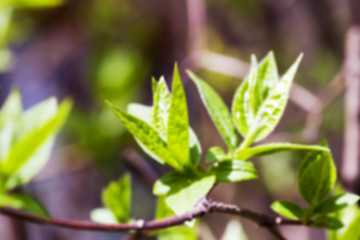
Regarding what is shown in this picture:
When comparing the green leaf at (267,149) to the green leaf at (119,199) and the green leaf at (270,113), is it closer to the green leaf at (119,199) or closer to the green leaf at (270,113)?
the green leaf at (270,113)

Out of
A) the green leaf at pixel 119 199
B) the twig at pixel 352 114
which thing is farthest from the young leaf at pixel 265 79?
the twig at pixel 352 114

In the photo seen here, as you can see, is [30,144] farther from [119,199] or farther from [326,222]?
[326,222]

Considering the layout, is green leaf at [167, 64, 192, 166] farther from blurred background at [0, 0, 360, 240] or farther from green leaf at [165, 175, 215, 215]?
blurred background at [0, 0, 360, 240]

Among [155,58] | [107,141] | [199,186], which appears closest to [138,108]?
[199,186]

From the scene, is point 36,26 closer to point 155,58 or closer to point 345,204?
point 155,58

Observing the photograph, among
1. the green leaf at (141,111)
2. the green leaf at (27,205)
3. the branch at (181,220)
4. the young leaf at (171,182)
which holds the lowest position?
the branch at (181,220)

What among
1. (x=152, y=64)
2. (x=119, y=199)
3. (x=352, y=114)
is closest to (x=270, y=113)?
(x=119, y=199)
